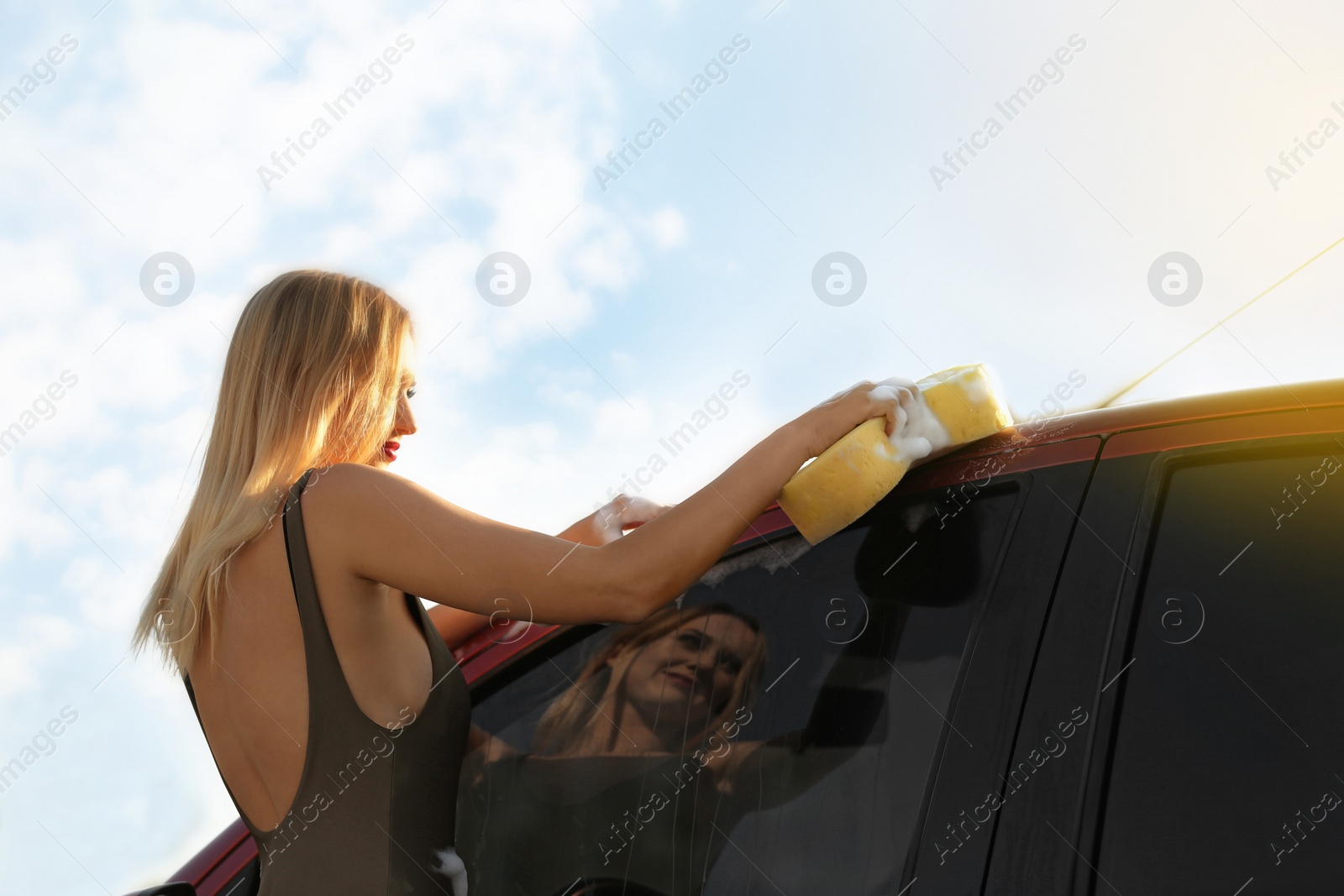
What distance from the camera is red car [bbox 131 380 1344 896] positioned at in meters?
1.16

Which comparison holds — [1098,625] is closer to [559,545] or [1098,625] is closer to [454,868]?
[559,545]

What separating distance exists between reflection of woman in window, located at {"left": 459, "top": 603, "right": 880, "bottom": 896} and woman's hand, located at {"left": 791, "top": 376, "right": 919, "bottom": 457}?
320 mm

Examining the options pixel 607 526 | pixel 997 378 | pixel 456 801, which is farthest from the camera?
pixel 607 526

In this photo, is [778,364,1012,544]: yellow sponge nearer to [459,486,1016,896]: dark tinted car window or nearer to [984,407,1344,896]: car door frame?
[459,486,1016,896]: dark tinted car window

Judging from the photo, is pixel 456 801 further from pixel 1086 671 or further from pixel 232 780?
pixel 1086 671

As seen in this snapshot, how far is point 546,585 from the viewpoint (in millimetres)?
1526

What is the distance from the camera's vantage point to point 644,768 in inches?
68.1

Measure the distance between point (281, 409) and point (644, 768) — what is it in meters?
0.91

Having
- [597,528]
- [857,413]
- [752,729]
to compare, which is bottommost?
[752,729]

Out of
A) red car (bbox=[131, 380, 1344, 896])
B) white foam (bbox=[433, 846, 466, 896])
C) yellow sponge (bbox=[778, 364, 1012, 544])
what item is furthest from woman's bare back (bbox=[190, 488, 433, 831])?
yellow sponge (bbox=[778, 364, 1012, 544])

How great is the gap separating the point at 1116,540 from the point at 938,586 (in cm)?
26

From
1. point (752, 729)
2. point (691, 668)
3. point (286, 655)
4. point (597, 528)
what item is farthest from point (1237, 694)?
point (286, 655)

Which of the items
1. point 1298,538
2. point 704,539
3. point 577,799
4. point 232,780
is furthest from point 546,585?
point 1298,538

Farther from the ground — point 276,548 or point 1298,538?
point 276,548
